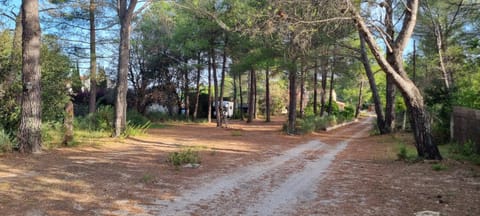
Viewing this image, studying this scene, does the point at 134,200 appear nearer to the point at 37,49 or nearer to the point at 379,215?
the point at 379,215

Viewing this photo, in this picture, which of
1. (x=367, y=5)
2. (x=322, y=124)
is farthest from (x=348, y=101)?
(x=367, y=5)

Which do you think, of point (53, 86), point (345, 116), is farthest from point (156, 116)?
point (345, 116)

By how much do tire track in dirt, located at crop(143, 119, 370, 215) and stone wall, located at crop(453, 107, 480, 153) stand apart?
173 inches

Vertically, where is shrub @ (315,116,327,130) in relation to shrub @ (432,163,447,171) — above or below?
above

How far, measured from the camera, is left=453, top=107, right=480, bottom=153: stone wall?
1038cm

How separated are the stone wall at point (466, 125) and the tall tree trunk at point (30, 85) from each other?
1115 cm

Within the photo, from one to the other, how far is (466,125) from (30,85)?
11762 mm

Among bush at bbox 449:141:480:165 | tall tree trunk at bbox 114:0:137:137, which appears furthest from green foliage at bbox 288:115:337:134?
bush at bbox 449:141:480:165

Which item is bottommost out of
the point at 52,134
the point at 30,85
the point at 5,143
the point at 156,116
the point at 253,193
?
the point at 253,193

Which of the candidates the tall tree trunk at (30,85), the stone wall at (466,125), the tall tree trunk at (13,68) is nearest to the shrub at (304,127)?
the stone wall at (466,125)

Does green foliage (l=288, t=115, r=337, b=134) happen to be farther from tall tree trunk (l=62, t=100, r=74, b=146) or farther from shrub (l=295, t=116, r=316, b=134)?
tall tree trunk (l=62, t=100, r=74, b=146)

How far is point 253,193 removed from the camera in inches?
241

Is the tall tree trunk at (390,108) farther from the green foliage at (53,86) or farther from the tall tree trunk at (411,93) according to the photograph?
the green foliage at (53,86)

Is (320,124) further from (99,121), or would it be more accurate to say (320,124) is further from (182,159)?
(182,159)
